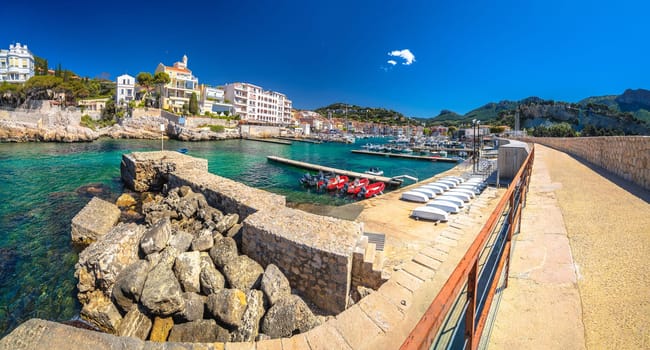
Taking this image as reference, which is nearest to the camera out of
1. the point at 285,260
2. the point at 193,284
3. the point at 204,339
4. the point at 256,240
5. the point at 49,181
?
the point at 204,339

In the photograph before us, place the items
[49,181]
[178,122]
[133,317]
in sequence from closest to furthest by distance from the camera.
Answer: [133,317]
[49,181]
[178,122]

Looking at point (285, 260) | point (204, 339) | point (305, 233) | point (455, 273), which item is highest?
point (455, 273)

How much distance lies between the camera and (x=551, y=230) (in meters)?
4.05

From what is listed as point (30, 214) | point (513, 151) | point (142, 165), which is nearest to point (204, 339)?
point (30, 214)

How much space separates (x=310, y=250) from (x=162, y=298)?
9.67ft

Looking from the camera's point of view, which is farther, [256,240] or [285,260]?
[256,240]

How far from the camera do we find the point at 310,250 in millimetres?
5746

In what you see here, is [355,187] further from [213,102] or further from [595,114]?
[595,114]

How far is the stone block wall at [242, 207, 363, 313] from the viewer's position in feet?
18.4

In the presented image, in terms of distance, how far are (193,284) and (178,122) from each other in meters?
56.9

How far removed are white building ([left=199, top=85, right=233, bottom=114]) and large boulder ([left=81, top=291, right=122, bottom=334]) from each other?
66.5m

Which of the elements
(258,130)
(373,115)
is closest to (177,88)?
(258,130)

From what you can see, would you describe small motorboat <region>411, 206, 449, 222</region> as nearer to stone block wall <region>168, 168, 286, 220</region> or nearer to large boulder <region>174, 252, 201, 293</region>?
stone block wall <region>168, 168, 286, 220</region>

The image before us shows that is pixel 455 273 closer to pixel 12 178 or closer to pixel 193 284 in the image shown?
pixel 193 284
